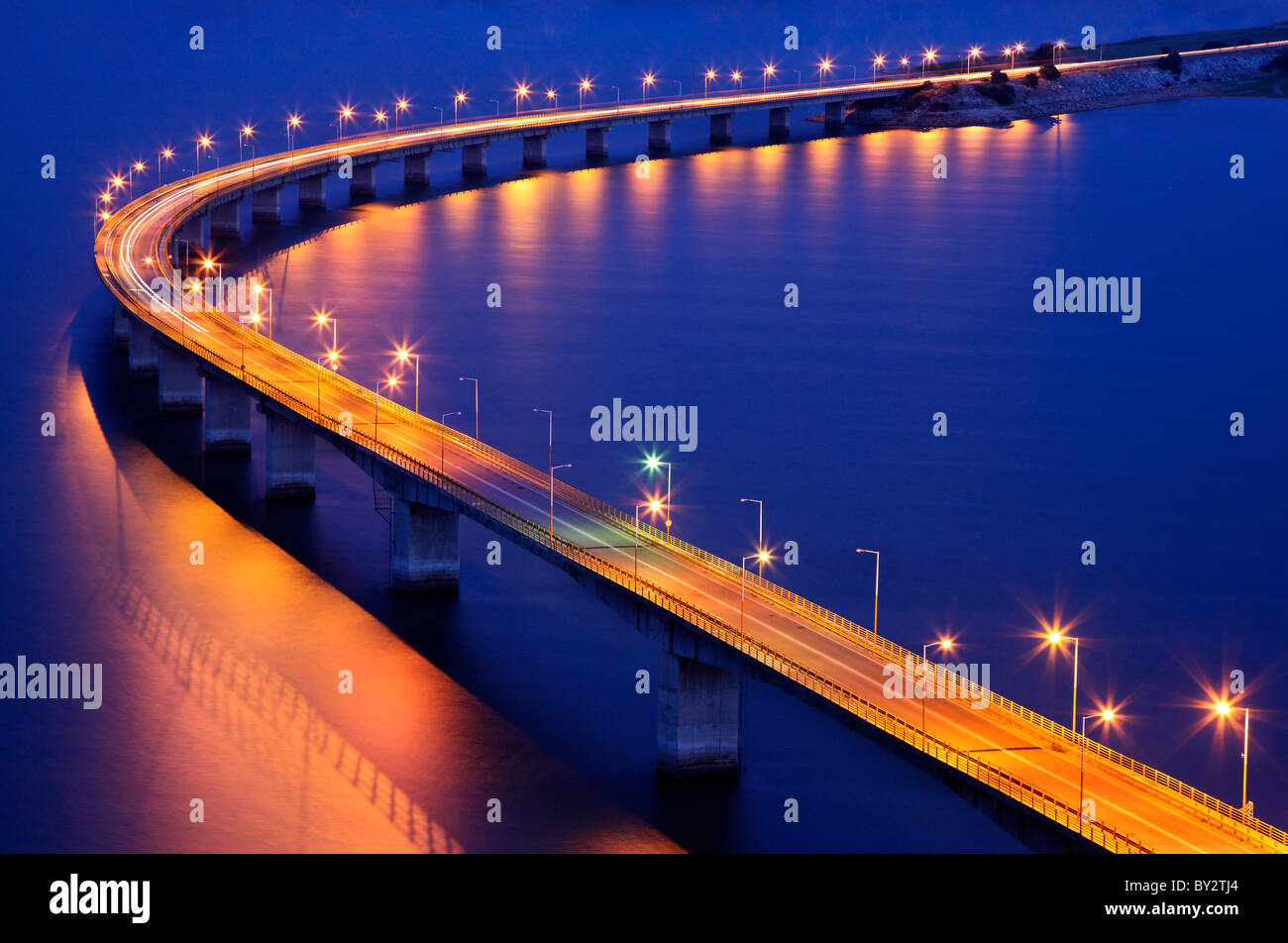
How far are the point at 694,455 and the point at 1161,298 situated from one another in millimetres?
72730

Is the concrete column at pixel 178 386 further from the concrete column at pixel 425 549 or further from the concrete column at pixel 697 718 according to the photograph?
the concrete column at pixel 697 718

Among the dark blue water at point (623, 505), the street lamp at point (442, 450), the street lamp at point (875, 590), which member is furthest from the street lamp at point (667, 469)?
the street lamp at point (442, 450)

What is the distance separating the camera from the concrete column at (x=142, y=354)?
13650cm

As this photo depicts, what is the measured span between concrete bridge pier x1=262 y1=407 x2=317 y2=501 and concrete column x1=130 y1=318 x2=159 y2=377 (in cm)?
3196

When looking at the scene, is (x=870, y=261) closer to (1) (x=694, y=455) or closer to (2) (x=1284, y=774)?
(1) (x=694, y=455)

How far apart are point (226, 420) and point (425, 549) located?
98.7 ft

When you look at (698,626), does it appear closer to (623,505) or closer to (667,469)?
(623,505)

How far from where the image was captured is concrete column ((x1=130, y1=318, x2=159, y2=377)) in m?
136

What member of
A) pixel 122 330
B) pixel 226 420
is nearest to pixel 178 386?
pixel 226 420

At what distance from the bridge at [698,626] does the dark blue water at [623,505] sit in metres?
3.10

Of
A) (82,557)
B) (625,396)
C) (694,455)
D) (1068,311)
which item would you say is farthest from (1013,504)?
(1068,311)

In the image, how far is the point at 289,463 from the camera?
10869 cm

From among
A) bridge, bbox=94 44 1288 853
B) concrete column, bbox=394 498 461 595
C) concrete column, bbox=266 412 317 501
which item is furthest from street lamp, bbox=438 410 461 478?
concrete column, bbox=266 412 317 501
